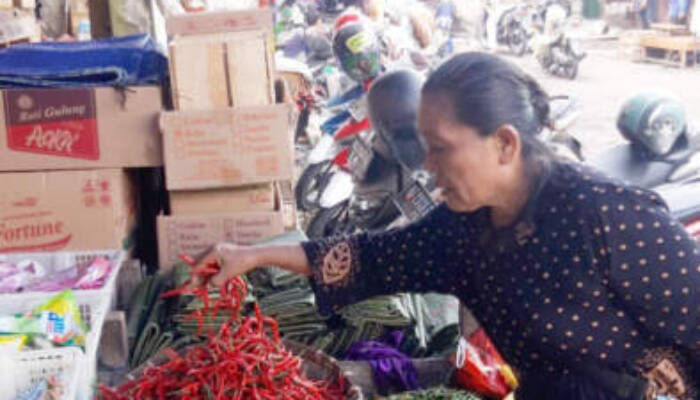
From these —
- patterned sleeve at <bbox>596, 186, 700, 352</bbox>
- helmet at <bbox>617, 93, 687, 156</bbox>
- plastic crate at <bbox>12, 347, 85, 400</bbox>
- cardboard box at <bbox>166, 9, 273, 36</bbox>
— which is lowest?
plastic crate at <bbox>12, 347, 85, 400</bbox>

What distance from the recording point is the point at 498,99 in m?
1.70

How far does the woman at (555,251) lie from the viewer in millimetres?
1667

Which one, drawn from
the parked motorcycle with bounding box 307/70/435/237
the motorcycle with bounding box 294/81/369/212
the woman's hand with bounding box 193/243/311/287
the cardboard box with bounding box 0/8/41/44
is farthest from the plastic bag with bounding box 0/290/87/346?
the motorcycle with bounding box 294/81/369/212

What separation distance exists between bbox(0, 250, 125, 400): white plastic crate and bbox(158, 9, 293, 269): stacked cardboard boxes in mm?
458

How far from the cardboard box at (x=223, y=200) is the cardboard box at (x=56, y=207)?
0.78 ft

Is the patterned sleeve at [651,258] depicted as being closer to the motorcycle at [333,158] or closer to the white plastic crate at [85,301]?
the white plastic crate at [85,301]

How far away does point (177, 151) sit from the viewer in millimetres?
3020

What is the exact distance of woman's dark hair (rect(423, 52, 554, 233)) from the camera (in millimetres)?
1693

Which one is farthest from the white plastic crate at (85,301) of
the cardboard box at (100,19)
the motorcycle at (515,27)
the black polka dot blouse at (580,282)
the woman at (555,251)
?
the motorcycle at (515,27)

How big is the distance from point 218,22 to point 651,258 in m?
2.24

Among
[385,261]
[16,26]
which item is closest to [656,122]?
[385,261]

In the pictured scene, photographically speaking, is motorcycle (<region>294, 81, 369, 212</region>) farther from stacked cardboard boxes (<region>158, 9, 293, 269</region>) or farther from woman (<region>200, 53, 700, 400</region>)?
woman (<region>200, 53, 700, 400</region>)

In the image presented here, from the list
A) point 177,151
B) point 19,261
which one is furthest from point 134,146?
point 19,261

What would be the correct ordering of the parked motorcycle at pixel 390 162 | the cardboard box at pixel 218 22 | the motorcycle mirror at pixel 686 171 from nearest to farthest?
the cardboard box at pixel 218 22, the parked motorcycle at pixel 390 162, the motorcycle mirror at pixel 686 171
